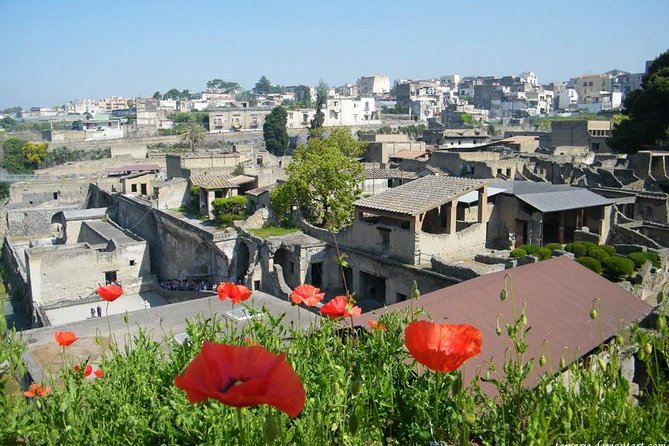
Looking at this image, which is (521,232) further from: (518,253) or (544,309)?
(544,309)

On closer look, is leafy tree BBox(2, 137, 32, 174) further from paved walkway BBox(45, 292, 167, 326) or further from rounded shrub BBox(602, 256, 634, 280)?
rounded shrub BBox(602, 256, 634, 280)

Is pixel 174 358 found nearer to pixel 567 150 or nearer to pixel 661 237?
pixel 661 237

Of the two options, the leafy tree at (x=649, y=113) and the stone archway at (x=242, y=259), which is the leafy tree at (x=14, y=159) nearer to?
the stone archway at (x=242, y=259)

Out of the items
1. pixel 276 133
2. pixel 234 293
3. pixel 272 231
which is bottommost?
pixel 272 231

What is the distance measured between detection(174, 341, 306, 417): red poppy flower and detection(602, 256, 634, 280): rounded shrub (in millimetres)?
17246

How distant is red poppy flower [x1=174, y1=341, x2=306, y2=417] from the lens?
3.12 meters

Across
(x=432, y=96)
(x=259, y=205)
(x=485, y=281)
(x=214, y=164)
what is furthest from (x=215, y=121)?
(x=485, y=281)

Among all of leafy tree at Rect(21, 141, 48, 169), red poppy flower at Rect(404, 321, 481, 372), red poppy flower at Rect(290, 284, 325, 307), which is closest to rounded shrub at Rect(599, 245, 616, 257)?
red poppy flower at Rect(290, 284, 325, 307)

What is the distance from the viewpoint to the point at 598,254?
1950 centimetres

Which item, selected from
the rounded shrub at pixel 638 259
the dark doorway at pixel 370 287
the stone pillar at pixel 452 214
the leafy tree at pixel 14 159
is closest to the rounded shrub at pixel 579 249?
the rounded shrub at pixel 638 259

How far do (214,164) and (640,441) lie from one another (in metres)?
43.2

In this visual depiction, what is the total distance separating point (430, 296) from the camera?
35.9ft

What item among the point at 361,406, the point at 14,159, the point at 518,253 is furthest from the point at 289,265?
the point at 14,159

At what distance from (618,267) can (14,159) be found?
8482cm
